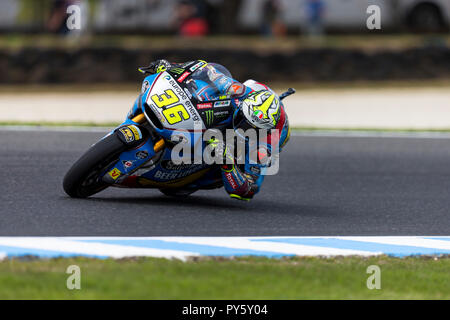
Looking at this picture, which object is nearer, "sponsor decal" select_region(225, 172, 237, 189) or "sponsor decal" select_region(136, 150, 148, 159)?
"sponsor decal" select_region(136, 150, 148, 159)

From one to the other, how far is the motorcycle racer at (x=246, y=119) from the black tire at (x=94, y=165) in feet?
2.52

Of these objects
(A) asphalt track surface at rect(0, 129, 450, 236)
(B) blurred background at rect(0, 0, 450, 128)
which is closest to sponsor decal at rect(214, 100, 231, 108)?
(A) asphalt track surface at rect(0, 129, 450, 236)

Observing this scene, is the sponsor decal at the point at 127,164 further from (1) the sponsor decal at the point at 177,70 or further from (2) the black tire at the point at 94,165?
(1) the sponsor decal at the point at 177,70

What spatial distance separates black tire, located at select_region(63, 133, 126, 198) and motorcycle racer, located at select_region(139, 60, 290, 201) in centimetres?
77

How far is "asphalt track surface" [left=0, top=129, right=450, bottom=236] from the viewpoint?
6.67 m

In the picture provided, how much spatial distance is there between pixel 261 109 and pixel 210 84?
525 mm

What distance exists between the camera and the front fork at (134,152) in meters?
6.84

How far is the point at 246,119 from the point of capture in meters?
6.84

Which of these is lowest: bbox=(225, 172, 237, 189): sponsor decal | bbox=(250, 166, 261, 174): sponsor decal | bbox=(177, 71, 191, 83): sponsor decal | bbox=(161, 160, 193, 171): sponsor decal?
bbox=(225, 172, 237, 189): sponsor decal

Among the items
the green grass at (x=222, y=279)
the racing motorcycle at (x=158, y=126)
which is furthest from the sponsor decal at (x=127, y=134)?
the green grass at (x=222, y=279)

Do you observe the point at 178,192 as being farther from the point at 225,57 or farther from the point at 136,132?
the point at 225,57

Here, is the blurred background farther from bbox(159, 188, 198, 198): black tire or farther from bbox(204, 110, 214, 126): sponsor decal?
bbox(204, 110, 214, 126): sponsor decal

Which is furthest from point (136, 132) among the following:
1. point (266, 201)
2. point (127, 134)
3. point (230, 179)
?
point (266, 201)

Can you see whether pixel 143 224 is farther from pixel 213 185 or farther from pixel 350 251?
pixel 350 251
